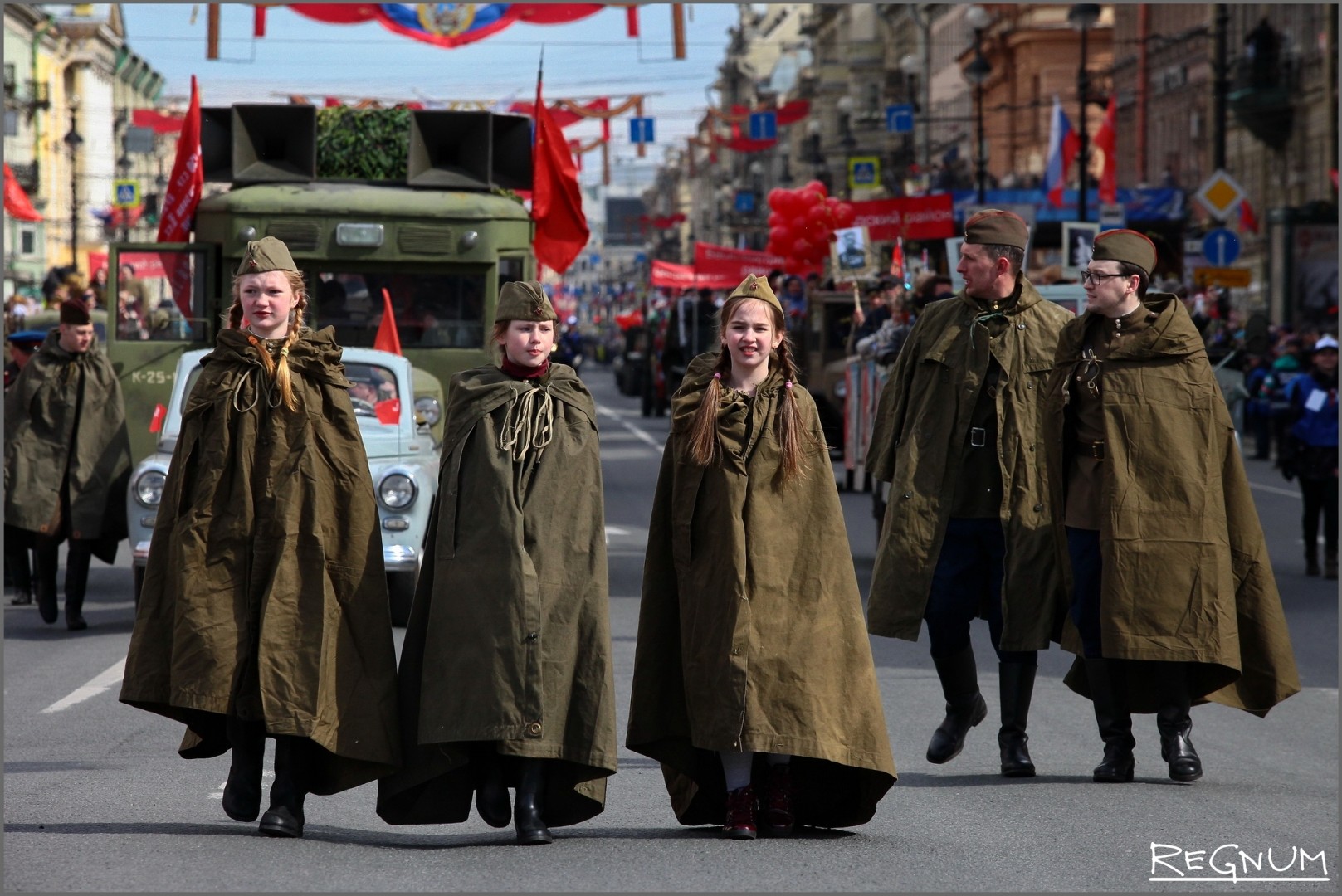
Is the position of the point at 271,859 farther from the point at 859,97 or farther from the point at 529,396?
the point at 859,97

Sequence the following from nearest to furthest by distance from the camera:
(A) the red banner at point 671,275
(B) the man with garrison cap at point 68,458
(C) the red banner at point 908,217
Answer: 1. (B) the man with garrison cap at point 68,458
2. (C) the red banner at point 908,217
3. (A) the red banner at point 671,275

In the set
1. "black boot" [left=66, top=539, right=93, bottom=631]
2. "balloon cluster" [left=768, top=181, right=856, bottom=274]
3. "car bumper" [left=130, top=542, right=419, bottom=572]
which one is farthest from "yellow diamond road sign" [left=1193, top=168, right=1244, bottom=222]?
"black boot" [left=66, top=539, right=93, bottom=631]

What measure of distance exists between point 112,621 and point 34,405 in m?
1.42

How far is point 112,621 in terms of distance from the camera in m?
13.3

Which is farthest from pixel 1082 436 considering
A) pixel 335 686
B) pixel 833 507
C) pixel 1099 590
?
pixel 335 686

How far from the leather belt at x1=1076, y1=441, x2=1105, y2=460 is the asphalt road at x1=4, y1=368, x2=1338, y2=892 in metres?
1.20

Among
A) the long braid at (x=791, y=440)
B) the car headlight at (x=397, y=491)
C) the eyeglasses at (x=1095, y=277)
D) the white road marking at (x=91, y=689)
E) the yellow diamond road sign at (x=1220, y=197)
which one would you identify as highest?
the yellow diamond road sign at (x=1220, y=197)

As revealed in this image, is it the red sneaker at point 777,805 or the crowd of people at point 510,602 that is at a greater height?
the crowd of people at point 510,602

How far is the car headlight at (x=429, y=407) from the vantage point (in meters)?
14.2

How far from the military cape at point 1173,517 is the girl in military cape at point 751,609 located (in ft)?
4.95

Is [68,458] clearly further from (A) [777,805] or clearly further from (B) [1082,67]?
(B) [1082,67]

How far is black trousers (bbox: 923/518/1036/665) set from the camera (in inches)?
314

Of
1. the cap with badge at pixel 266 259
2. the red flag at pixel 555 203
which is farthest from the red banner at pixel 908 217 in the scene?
the cap with badge at pixel 266 259

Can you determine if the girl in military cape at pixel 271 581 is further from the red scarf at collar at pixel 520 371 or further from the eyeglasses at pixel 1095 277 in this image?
the eyeglasses at pixel 1095 277
